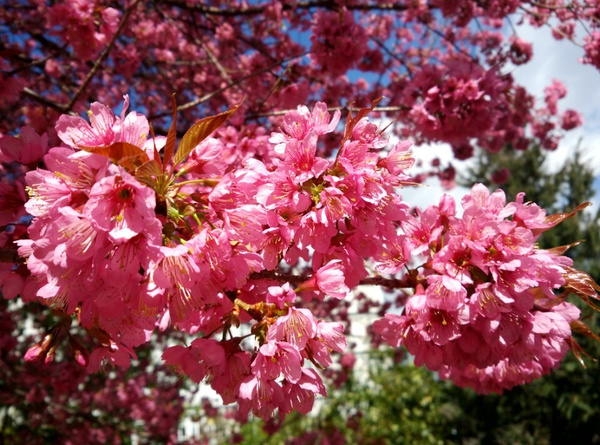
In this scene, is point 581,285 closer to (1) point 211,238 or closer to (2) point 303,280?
(2) point 303,280

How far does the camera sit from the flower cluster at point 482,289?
1.29 metres

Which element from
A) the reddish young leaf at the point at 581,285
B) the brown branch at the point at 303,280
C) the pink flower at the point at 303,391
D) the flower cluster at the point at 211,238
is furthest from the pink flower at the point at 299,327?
the reddish young leaf at the point at 581,285

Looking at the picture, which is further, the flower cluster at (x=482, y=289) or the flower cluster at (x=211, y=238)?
the flower cluster at (x=482, y=289)

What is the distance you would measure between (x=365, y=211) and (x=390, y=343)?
0.57m

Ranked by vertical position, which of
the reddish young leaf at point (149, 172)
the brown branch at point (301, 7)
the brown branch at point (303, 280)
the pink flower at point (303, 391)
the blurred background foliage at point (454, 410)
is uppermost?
the brown branch at point (301, 7)

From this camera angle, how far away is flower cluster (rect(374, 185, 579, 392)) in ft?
4.22

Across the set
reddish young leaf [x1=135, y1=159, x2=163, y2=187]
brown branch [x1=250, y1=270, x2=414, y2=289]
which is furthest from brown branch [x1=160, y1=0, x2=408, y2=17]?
reddish young leaf [x1=135, y1=159, x2=163, y2=187]

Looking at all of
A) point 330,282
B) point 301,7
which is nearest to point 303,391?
point 330,282

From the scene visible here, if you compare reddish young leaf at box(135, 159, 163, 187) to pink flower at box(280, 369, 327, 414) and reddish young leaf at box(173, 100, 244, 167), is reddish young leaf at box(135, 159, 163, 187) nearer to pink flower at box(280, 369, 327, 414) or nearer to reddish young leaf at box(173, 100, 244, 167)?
reddish young leaf at box(173, 100, 244, 167)

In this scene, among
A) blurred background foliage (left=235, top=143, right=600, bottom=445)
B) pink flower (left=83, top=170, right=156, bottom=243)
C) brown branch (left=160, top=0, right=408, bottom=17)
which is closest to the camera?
pink flower (left=83, top=170, right=156, bottom=243)

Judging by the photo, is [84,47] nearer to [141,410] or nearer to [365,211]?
[365,211]

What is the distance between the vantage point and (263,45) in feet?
17.2

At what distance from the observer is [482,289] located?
1.28 metres

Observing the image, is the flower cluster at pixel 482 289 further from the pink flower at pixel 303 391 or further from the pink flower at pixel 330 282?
the pink flower at pixel 303 391
